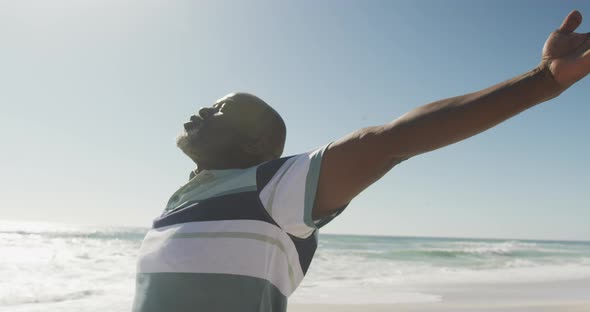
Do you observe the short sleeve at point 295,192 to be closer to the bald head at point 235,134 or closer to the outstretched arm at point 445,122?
the outstretched arm at point 445,122

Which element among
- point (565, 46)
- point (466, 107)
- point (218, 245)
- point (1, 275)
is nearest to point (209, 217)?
point (218, 245)

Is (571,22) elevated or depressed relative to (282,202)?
elevated

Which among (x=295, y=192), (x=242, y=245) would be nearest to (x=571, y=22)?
(x=295, y=192)

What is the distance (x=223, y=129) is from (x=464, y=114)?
0.80 metres

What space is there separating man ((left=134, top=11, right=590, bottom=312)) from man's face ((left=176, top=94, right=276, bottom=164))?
147mm

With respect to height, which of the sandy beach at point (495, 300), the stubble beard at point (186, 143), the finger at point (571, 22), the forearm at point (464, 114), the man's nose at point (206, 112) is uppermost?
the finger at point (571, 22)

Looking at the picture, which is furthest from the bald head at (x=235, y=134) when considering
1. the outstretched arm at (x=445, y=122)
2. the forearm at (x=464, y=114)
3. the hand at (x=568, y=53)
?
the hand at (x=568, y=53)

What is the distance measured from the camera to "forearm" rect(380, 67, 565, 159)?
1.03 m

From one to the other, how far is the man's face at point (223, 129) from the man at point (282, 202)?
5.8 inches

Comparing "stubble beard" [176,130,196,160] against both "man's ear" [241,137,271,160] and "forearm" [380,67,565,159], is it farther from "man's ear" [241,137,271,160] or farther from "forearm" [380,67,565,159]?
"forearm" [380,67,565,159]

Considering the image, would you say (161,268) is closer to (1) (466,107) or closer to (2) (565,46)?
(1) (466,107)

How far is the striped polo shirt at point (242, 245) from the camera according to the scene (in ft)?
3.96

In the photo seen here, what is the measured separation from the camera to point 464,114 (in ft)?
3.46

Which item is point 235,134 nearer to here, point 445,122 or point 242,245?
point 242,245
